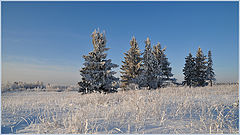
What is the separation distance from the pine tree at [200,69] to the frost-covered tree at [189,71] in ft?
2.91

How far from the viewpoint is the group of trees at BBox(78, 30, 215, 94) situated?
61.0ft

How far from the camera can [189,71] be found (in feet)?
109

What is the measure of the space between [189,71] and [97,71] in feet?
74.9

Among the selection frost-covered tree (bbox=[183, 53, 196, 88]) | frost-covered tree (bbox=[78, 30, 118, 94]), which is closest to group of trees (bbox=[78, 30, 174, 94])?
frost-covered tree (bbox=[78, 30, 118, 94])

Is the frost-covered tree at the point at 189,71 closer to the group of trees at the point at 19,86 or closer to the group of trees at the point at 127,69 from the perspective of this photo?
the group of trees at the point at 127,69

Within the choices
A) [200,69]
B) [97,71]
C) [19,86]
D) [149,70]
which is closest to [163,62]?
[149,70]

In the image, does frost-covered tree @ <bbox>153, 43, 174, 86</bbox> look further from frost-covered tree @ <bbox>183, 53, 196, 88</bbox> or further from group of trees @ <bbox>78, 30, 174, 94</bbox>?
frost-covered tree @ <bbox>183, 53, 196, 88</bbox>

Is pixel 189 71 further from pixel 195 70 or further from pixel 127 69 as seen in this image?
pixel 127 69

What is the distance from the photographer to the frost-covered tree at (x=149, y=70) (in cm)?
2665

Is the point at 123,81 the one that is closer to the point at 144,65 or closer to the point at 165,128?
the point at 144,65

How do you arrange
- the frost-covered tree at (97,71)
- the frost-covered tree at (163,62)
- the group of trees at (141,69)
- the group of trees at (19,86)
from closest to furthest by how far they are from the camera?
the frost-covered tree at (97,71)
the group of trees at (19,86)
the group of trees at (141,69)
the frost-covered tree at (163,62)

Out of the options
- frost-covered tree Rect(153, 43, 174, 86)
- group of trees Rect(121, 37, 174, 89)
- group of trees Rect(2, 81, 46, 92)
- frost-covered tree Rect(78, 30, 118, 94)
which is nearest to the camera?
frost-covered tree Rect(78, 30, 118, 94)

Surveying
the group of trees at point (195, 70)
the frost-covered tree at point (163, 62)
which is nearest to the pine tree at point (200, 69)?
the group of trees at point (195, 70)

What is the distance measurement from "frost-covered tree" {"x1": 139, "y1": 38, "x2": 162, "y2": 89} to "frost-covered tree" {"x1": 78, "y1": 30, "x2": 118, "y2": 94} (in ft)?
28.1
